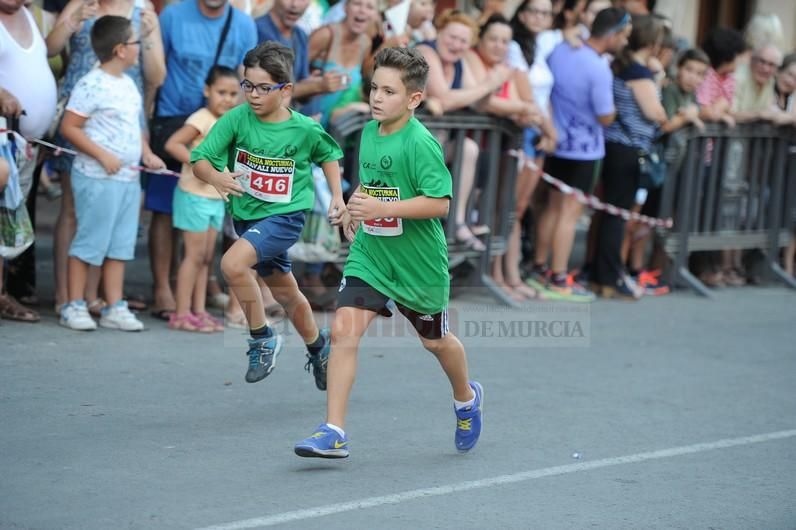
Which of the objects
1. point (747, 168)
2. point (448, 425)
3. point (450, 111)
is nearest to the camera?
point (448, 425)

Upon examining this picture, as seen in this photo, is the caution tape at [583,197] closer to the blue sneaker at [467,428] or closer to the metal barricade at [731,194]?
the metal barricade at [731,194]

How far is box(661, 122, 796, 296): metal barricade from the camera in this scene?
10875 mm

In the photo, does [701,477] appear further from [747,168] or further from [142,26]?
[747,168]

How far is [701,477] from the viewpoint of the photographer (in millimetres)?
5570

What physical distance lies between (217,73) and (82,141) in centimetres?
94

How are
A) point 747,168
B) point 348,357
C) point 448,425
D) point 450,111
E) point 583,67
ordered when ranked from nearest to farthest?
point 348,357
point 448,425
point 450,111
point 583,67
point 747,168

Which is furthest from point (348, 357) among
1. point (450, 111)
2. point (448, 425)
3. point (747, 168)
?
point (747, 168)

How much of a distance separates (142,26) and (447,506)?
4.24m

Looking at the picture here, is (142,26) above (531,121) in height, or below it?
above

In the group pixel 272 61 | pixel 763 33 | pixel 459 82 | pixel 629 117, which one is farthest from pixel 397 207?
pixel 763 33

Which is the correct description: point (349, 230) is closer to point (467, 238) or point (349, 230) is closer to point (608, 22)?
point (467, 238)

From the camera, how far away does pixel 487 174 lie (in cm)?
963

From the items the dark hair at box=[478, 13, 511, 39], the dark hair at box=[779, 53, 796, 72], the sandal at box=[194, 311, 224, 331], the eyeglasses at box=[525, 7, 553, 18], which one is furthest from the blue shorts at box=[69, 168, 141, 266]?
the dark hair at box=[779, 53, 796, 72]

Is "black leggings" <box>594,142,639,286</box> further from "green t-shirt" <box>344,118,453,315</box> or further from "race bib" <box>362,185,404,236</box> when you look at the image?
"race bib" <box>362,185,404,236</box>
